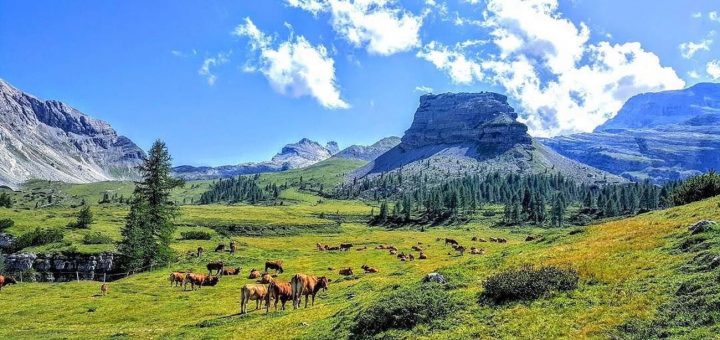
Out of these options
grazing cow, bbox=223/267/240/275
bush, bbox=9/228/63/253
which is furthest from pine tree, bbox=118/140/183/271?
bush, bbox=9/228/63/253

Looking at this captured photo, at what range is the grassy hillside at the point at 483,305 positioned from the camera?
806 inches

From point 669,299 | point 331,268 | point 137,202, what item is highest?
point 137,202

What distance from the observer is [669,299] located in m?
20.3

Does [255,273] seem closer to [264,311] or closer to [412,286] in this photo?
[264,311]

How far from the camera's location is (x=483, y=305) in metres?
24.9

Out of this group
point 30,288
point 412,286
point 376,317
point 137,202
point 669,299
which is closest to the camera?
point 669,299

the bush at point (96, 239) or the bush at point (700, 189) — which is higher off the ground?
the bush at point (700, 189)

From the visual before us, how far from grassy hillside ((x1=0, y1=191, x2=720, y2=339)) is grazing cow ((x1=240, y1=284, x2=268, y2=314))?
1.20 m

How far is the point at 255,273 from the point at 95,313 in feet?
70.5

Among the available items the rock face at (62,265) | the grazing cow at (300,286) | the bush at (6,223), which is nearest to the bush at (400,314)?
the grazing cow at (300,286)

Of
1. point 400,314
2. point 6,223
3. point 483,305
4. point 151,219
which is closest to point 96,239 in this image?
point 151,219

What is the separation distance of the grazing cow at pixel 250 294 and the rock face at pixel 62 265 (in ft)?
160

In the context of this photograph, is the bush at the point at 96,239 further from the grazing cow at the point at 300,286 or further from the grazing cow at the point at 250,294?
the grazing cow at the point at 300,286

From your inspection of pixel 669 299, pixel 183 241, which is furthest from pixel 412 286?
pixel 183 241
